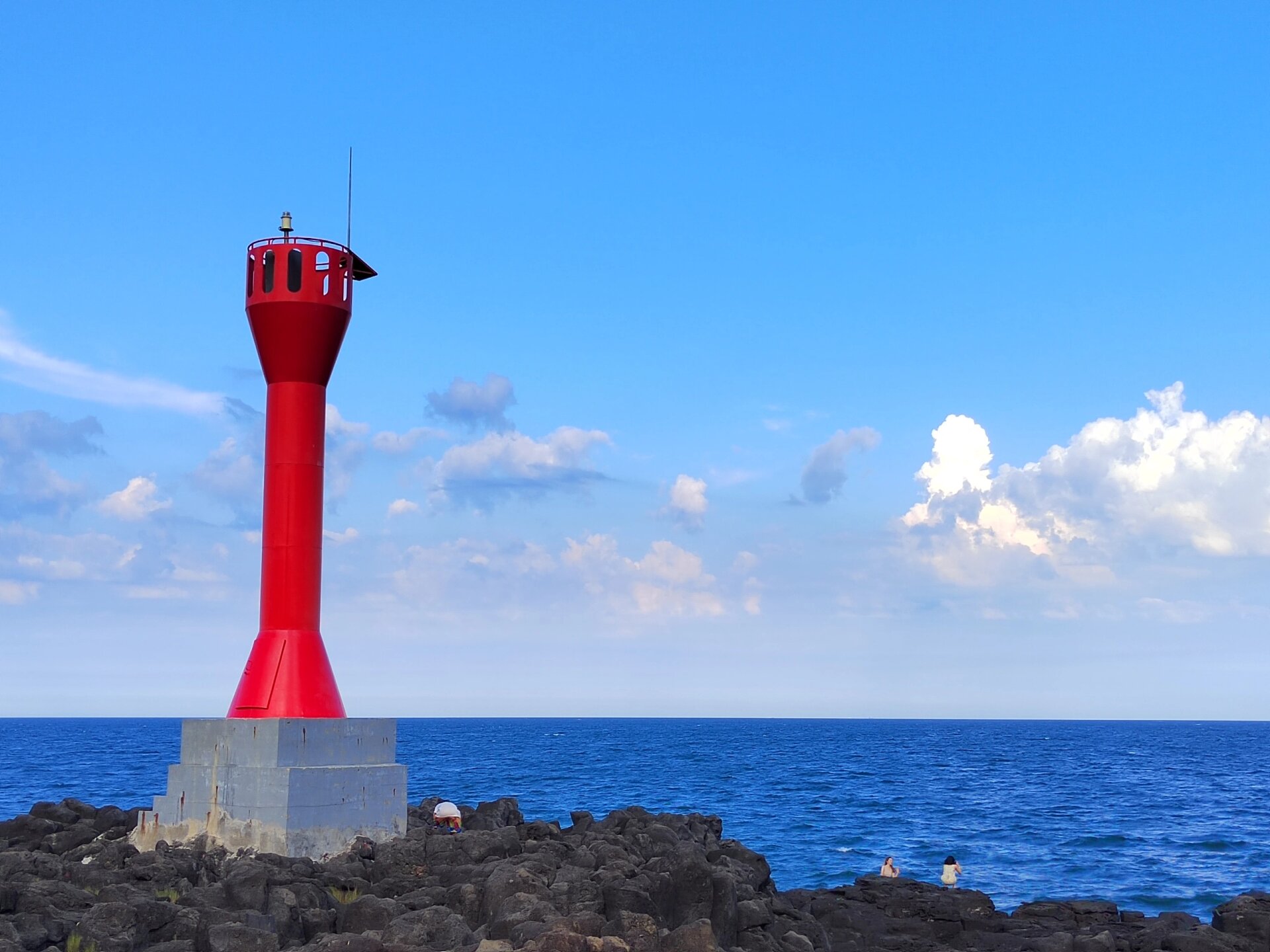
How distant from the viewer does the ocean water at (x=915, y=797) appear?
32.5 m

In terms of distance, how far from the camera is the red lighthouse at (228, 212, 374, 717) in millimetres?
20625

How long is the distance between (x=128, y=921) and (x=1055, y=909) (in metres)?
15.0

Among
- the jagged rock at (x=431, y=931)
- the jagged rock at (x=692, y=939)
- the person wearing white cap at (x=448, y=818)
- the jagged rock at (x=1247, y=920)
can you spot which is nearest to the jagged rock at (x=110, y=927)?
the jagged rock at (x=431, y=931)

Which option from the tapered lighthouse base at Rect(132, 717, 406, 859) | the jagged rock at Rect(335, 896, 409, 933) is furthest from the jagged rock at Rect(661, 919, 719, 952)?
the tapered lighthouse base at Rect(132, 717, 406, 859)

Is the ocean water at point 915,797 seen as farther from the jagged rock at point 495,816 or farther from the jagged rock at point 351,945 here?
the jagged rock at point 351,945

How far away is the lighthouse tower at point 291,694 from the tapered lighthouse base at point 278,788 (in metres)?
0.02

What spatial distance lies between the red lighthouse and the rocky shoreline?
305cm

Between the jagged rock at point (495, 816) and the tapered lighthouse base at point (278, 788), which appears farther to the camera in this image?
the jagged rock at point (495, 816)

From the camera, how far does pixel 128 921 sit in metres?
14.8

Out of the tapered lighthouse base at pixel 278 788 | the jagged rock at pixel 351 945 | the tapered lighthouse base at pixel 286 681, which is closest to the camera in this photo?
the jagged rock at pixel 351 945

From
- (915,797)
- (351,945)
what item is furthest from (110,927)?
(915,797)

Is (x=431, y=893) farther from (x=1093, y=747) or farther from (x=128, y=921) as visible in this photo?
(x=1093, y=747)

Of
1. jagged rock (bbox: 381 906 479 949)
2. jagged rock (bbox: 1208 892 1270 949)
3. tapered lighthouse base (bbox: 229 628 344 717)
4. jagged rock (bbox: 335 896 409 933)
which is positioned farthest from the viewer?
tapered lighthouse base (bbox: 229 628 344 717)

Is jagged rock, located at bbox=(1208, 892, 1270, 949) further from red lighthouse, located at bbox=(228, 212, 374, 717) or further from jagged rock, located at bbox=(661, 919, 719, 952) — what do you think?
red lighthouse, located at bbox=(228, 212, 374, 717)
